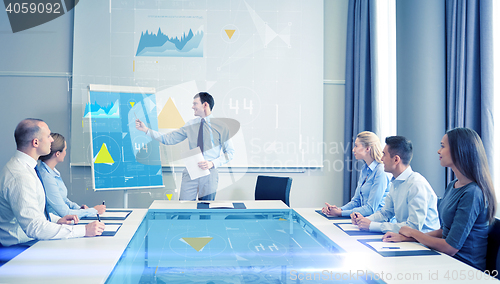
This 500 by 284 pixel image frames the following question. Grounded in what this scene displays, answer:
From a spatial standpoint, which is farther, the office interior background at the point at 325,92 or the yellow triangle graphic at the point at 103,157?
the yellow triangle graphic at the point at 103,157

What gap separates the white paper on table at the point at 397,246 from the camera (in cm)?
164

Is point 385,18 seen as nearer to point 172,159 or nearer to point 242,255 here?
point 172,159

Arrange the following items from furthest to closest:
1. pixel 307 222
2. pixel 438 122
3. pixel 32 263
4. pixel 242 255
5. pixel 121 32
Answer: pixel 121 32 < pixel 438 122 < pixel 307 222 < pixel 242 255 < pixel 32 263

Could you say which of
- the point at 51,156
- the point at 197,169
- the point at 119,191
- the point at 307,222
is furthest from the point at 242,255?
the point at 119,191

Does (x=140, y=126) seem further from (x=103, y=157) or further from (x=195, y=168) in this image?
(x=195, y=168)

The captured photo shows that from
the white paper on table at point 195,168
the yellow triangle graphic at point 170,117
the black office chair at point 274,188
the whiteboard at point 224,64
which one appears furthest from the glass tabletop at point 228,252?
the whiteboard at point 224,64

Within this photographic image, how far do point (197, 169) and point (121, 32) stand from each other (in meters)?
1.94

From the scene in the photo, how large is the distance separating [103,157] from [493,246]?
349 cm

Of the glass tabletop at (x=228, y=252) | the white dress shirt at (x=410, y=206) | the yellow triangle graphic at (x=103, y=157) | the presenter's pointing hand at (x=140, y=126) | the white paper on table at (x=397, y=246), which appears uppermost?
the presenter's pointing hand at (x=140, y=126)

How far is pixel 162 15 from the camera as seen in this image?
409 cm

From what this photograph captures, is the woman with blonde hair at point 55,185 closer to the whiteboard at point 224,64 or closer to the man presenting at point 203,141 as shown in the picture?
the man presenting at point 203,141

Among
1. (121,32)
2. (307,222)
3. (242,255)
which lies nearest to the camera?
(242,255)

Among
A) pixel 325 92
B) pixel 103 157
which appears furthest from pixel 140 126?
pixel 325 92

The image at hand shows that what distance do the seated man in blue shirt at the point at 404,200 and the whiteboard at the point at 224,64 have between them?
2203mm
